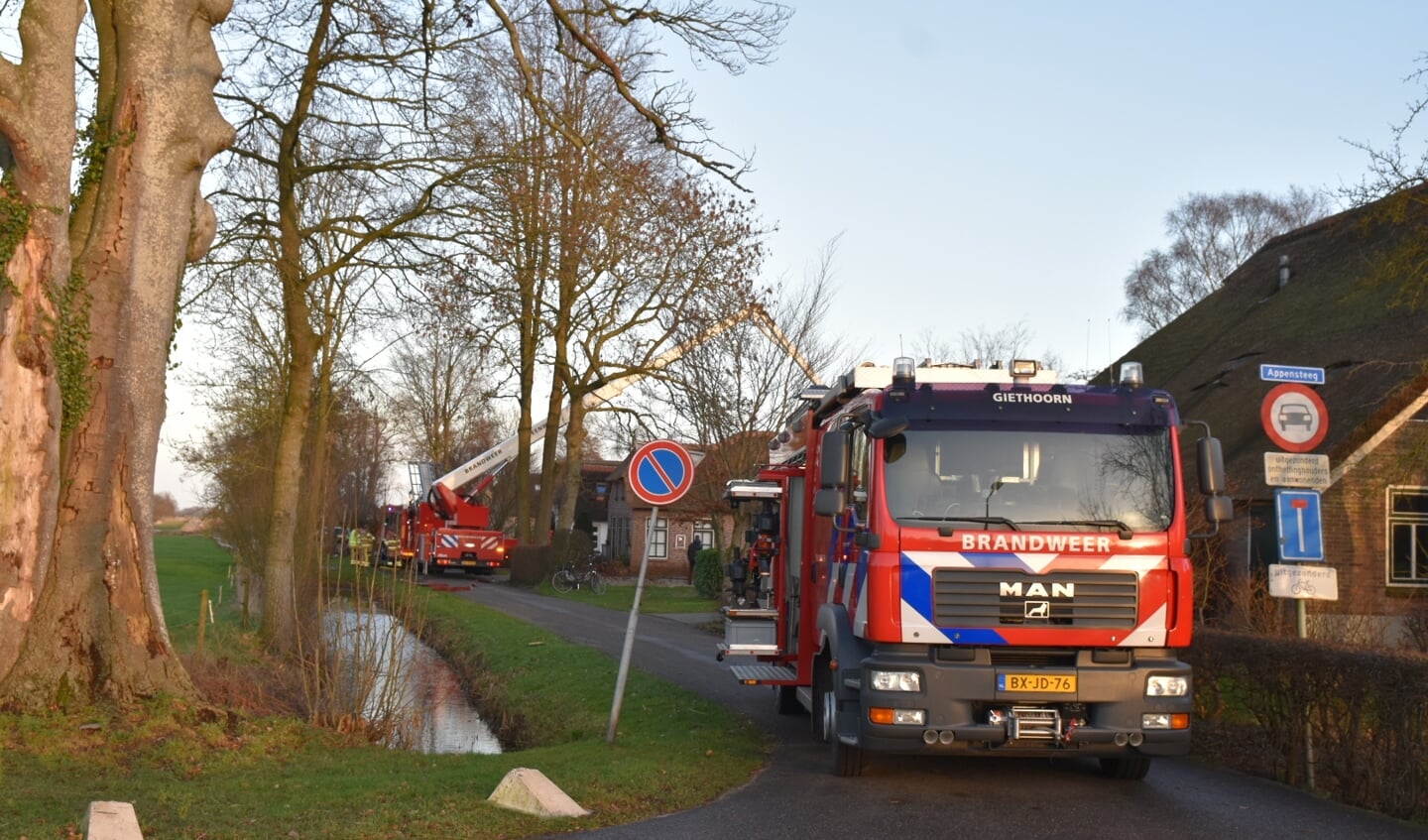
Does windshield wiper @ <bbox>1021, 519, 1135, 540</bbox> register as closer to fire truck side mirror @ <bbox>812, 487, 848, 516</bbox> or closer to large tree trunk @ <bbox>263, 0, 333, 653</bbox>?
fire truck side mirror @ <bbox>812, 487, 848, 516</bbox>

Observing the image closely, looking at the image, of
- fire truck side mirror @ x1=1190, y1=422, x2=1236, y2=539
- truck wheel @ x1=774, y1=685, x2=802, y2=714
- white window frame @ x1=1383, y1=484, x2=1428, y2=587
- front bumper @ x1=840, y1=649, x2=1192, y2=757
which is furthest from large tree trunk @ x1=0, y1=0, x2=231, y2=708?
white window frame @ x1=1383, y1=484, x2=1428, y2=587

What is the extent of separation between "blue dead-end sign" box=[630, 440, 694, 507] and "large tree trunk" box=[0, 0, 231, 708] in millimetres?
4058

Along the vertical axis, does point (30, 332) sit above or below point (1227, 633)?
above

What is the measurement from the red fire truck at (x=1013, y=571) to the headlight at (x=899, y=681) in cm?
1

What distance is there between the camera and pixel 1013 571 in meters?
8.83

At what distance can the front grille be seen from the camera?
28.9 feet

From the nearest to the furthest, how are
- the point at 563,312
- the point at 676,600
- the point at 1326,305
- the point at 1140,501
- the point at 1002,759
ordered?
1. the point at 1140,501
2. the point at 1002,759
3. the point at 1326,305
4. the point at 563,312
5. the point at 676,600

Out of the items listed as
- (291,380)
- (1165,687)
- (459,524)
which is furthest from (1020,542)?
(459,524)

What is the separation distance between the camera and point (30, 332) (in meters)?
10.1

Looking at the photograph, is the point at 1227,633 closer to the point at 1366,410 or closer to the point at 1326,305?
the point at 1366,410

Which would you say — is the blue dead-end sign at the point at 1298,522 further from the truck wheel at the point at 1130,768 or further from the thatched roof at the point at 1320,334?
the thatched roof at the point at 1320,334

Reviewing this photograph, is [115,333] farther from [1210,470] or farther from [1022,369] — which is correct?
[1210,470]

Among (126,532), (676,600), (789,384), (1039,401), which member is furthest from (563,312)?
(1039,401)

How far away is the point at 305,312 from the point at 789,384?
10.3 metres
